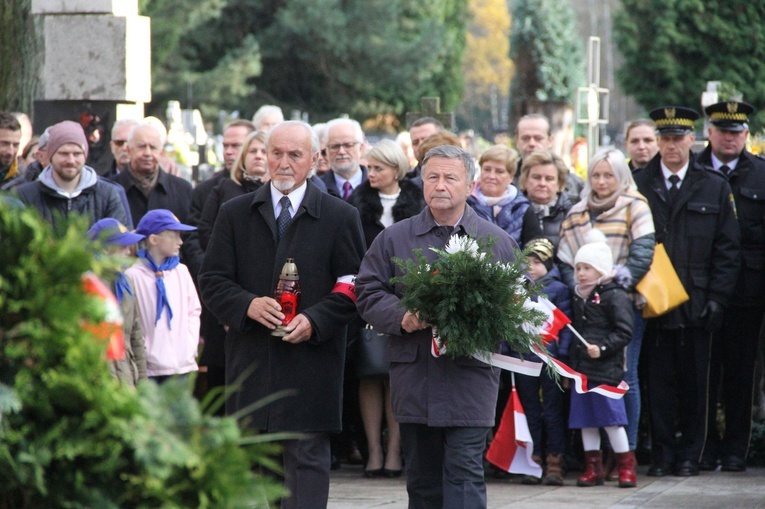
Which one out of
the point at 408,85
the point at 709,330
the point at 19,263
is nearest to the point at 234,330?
the point at 19,263

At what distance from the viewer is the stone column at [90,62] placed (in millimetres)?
10945

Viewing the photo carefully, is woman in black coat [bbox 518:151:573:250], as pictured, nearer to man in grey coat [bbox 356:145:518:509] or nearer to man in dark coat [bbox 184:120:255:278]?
man in dark coat [bbox 184:120:255:278]

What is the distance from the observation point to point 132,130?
9359 millimetres

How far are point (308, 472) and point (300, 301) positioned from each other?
0.84 m

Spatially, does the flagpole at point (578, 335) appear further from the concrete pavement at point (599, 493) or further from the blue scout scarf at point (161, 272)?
the blue scout scarf at point (161, 272)

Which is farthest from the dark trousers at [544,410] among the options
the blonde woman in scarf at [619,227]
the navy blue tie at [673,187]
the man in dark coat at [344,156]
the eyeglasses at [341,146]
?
the eyeglasses at [341,146]

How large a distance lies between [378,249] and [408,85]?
4219cm

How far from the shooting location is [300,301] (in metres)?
6.28

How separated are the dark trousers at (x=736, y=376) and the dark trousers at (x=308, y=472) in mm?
4052

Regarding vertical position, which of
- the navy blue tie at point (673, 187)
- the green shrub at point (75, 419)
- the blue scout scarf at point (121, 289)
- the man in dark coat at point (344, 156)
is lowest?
the green shrub at point (75, 419)

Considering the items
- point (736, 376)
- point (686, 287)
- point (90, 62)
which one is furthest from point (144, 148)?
point (736, 376)

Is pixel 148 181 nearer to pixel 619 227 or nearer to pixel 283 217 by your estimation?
pixel 283 217

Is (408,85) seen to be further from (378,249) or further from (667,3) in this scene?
(378,249)

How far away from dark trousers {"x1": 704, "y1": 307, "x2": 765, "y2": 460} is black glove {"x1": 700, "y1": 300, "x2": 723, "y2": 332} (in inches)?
15.2
